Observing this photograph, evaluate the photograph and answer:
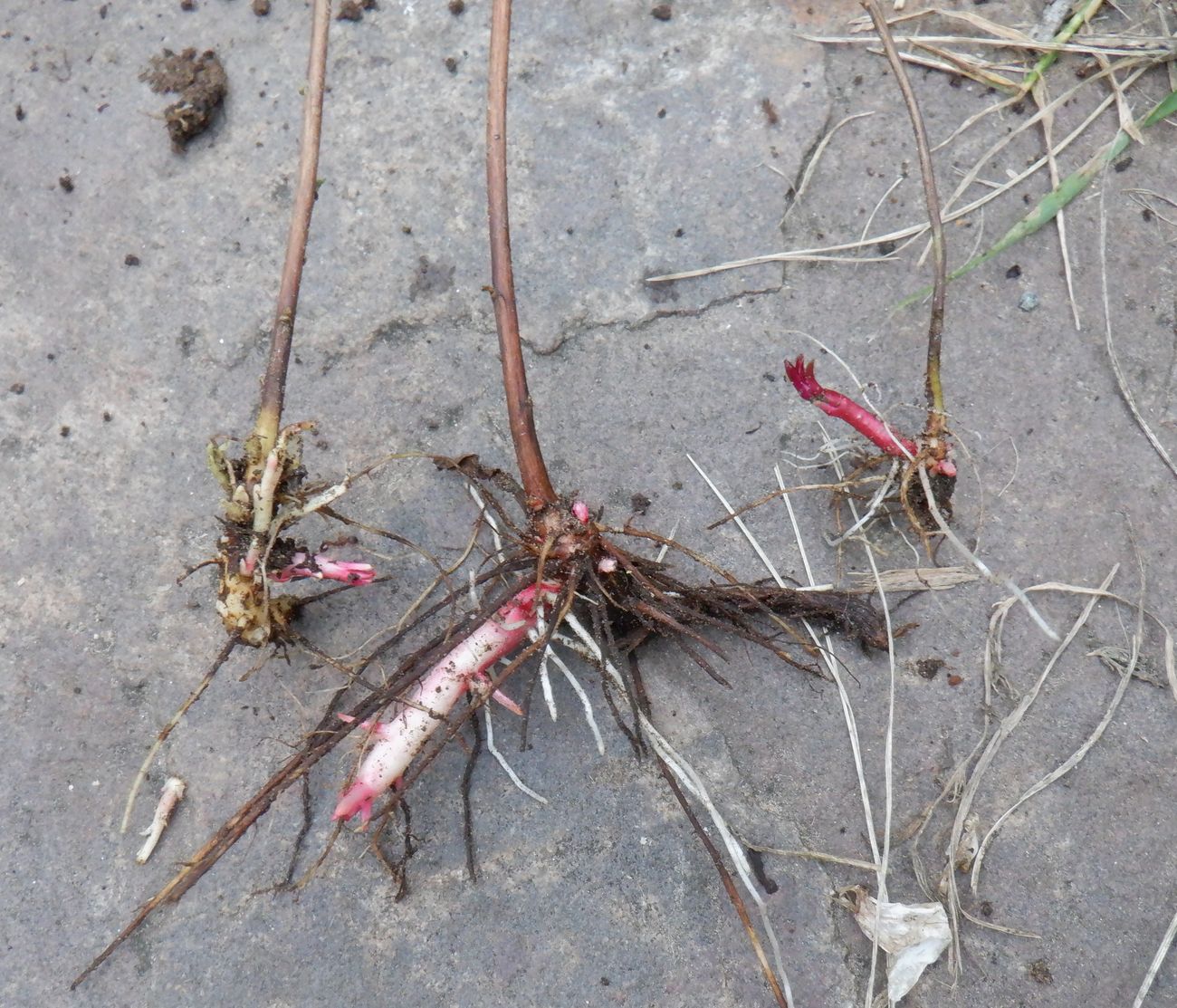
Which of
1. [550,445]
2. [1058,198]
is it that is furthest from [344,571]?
[1058,198]

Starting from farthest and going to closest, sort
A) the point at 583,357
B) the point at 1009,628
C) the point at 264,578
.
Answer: the point at 583,357
the point at 1009,628
the point at 264,578

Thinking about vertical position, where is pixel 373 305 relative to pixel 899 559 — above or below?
above

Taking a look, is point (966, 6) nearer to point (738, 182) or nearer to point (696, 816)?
point (738, 182)

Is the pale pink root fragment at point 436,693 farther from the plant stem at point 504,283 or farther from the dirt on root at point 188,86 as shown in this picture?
the dirt on root at point 188,86

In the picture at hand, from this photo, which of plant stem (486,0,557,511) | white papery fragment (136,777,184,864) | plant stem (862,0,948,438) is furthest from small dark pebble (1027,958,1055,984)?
white papery fragment (136,777,184,864)

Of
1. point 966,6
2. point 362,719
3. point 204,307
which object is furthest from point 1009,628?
point 204,307

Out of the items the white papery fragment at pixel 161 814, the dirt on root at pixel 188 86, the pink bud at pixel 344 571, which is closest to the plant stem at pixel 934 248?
the pink bud at pixel 344 571
